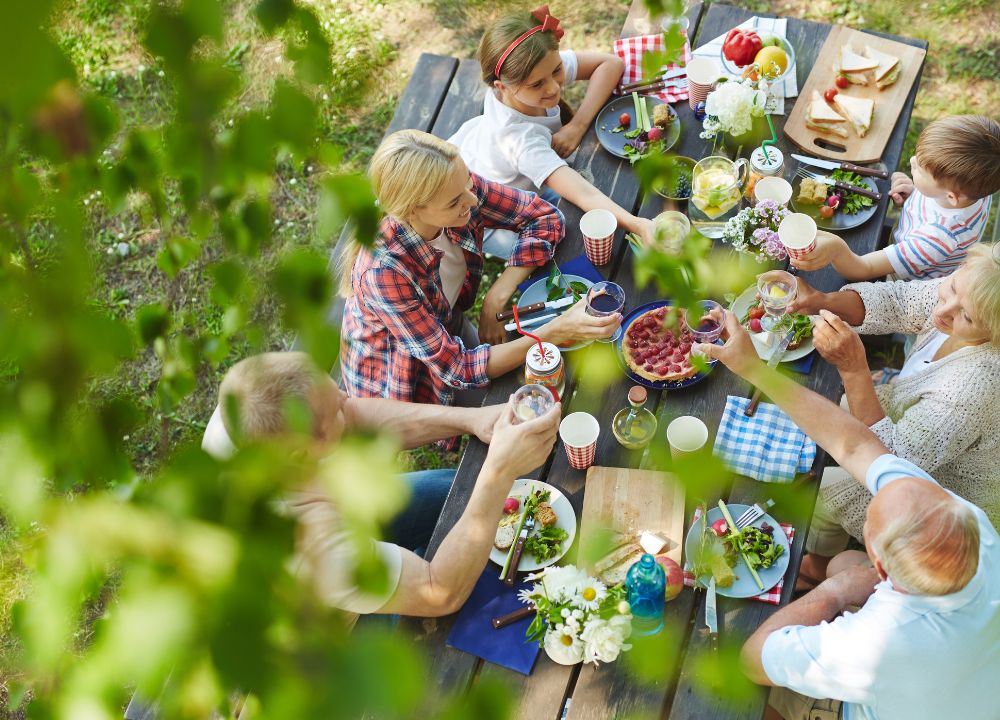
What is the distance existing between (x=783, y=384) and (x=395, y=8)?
13.1 ft

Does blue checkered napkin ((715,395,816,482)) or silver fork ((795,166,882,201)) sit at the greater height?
silver fork ((795,166,882,201))

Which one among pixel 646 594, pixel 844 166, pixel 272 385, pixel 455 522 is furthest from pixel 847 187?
pixel 272 385

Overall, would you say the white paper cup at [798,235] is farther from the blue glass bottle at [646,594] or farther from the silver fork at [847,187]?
the blue glass bottle at [646,594]

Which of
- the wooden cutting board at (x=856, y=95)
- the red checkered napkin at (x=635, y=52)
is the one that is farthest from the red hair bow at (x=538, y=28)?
the wooden cutting board at (x=856, y=95)

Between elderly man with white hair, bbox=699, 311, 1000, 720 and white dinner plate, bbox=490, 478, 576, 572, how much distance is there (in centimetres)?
58

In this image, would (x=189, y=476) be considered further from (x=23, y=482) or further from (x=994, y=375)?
(x=994, y=375)

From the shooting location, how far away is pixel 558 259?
11.0ft

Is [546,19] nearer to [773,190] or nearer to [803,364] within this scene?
[773,190]

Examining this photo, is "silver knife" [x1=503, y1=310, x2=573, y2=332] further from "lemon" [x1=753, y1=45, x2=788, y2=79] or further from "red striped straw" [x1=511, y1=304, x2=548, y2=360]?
"lemon" [x1=753, y1=45, x2=788, y2=79]

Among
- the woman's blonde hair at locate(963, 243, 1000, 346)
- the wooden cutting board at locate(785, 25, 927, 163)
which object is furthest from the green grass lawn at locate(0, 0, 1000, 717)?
the woman's blonde hair at locate(963, 243, 1000, 346)

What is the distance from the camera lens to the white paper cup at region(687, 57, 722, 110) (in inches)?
139

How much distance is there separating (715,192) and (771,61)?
75 cm

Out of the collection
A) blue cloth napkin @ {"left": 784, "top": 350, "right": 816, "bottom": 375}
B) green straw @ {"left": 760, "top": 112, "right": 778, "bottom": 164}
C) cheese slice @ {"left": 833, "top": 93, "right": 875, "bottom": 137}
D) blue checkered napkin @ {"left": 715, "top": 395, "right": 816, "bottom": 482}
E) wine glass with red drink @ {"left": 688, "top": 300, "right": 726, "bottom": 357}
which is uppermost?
cheese slice @ {"left": 833, "top": 93, "right": 875, "bottom": 137}

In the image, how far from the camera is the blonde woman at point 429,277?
10.1 ft
